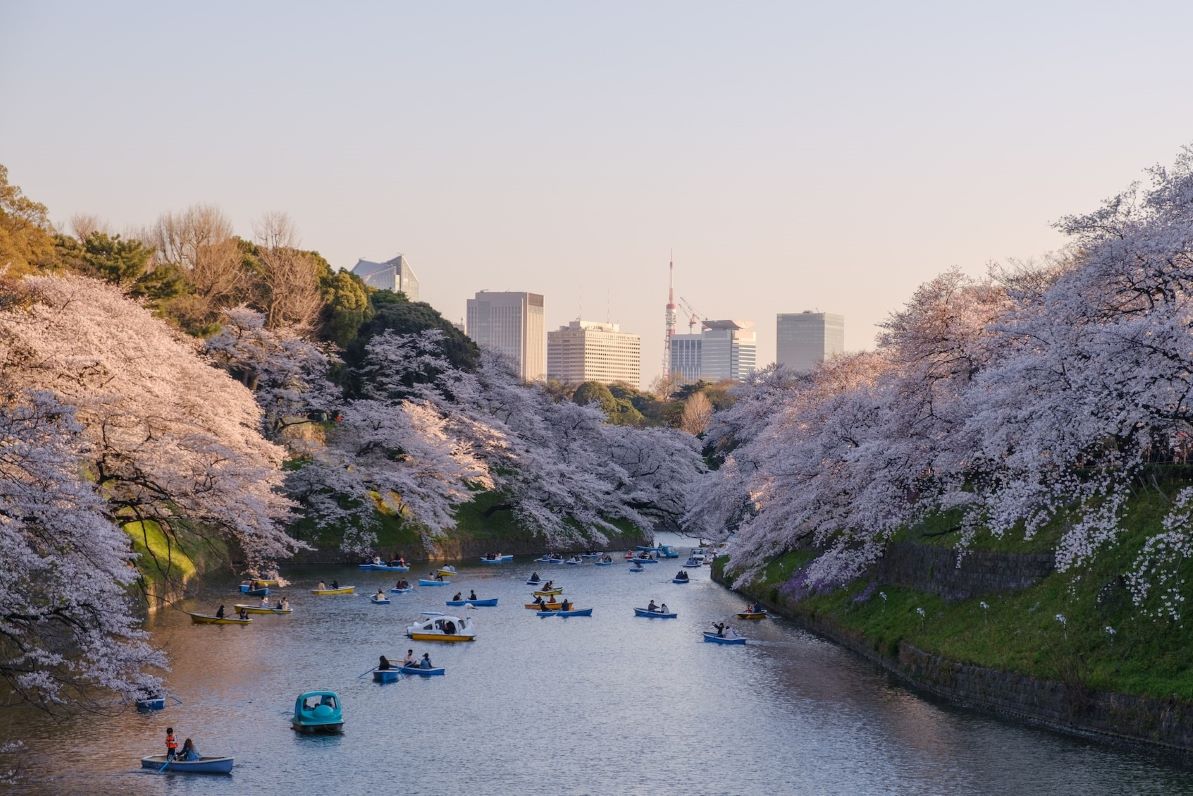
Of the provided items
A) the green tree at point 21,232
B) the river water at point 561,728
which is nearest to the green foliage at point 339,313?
the green tree at point 21,232

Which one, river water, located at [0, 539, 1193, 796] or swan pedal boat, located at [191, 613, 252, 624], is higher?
swan pedal boat, located at [191, 613, 252, 624]

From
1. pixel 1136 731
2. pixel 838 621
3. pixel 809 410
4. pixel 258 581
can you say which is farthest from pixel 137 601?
pixel 1136 731

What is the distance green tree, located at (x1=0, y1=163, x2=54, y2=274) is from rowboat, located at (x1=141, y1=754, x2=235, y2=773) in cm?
4028

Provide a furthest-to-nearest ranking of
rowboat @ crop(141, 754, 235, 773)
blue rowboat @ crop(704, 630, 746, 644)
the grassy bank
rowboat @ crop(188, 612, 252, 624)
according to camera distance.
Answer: rowboat @ crop(188, 612, 252, 624) → blue rowboat @ crop(704, 630, 746, 644) → the grassy bank → rowboat @ crop(141, 754, 235, 773)

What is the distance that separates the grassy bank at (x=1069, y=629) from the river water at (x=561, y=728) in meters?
1.97

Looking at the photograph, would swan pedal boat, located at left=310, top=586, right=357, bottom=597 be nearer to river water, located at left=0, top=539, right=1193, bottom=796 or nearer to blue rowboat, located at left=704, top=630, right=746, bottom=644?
river water, located at left=0, top=539, right=1193, bottom=796

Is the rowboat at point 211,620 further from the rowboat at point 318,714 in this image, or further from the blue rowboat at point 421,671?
the rowboat at point 318,714

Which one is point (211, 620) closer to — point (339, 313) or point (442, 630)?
point (442, 630)

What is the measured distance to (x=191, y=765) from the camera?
3020 centimetres

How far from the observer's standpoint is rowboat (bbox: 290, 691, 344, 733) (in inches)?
1389

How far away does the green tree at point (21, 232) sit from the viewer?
2539 inches

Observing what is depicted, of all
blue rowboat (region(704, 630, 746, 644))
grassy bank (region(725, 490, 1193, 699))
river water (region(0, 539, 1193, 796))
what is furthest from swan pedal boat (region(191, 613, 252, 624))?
grassy bank (region(725, 490, 1193, 699))

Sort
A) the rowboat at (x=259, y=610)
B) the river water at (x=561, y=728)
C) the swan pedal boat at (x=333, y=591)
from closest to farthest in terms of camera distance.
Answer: the river water at (x=561, y=728) < the rowboat at (x=259, y=610) < the swan pedal boat at (x=333, y=591)

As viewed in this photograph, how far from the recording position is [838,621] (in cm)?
5309
